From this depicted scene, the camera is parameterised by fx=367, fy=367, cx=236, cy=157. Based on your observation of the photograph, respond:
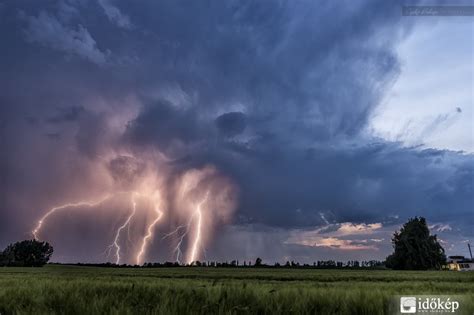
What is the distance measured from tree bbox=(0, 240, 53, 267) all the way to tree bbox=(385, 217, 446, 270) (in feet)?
302

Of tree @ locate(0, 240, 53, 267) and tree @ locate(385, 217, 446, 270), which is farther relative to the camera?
tree @ locate(0, 240, 53, 267)

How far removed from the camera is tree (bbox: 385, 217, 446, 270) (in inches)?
3297

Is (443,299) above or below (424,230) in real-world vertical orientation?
below

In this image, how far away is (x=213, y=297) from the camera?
3.56 metres

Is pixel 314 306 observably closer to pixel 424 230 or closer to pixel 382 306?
pixel 382 306

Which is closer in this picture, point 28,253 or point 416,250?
point 416,250

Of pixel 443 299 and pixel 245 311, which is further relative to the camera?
pixel 443 299

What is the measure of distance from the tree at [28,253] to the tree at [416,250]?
92086 millimetres

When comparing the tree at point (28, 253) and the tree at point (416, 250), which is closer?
the tree at point (416, 250)

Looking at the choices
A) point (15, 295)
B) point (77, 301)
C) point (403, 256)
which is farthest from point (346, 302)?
point (403, 256)

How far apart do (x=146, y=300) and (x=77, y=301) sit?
656mm

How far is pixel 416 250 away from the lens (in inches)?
3314

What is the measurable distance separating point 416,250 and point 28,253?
101 meters

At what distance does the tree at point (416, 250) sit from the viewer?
275 ft
